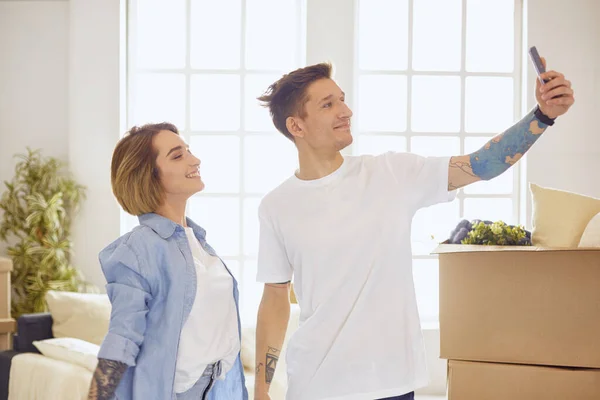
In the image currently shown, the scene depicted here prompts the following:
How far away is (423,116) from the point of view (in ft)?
14.6

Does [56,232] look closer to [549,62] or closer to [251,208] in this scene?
[251,208]

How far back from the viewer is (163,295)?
72.1 inches

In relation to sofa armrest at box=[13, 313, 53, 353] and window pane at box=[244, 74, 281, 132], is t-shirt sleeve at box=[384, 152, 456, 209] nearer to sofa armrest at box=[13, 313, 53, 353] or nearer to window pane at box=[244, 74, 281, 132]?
sofa armrest at box=[13, 313, 53, 353]

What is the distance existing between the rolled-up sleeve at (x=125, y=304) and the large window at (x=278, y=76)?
8.64 feet

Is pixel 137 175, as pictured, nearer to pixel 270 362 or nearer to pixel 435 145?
pixel 270 362

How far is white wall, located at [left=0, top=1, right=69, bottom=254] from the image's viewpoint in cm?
432

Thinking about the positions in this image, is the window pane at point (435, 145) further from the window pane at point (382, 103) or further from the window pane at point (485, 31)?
the window pane at point (485, 31)

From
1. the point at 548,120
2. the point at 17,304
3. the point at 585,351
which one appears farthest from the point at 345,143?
the point at 17,304

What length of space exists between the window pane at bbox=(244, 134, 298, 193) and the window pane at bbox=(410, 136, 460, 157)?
0.70 m

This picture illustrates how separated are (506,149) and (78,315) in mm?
2599

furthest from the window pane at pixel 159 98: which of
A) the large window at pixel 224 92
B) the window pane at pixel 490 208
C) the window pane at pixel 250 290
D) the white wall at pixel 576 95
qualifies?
the white wall at pixel 576 95

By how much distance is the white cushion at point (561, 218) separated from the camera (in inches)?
89.2

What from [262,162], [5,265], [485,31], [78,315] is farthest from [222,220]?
[485,31]

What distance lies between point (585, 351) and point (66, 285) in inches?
111
